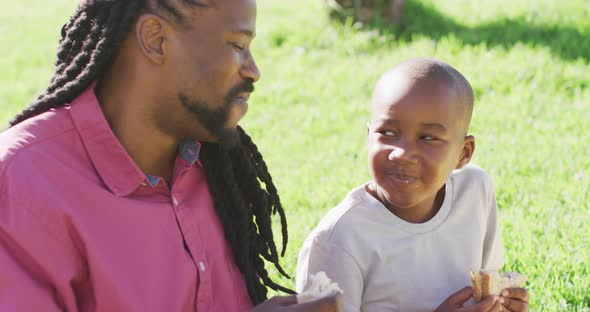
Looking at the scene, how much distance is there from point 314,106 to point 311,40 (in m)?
1.45

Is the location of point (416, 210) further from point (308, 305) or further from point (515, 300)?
point (308, 305)

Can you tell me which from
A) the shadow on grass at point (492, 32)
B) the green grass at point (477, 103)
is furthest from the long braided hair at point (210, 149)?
the shadow on grass at point (492, 32)

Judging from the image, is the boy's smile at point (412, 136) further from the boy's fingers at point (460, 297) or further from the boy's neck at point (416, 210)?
the boy's fingers at point (460, 297)

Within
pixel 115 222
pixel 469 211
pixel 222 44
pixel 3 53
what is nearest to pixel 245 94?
pixel 222 44

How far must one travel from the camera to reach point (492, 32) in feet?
23.9

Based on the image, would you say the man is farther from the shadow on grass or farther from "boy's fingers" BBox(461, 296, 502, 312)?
the shadow on grass

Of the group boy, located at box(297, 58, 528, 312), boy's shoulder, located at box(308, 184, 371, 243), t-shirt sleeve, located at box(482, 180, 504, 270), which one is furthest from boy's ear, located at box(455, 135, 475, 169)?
boy's shoulder, located at box(308, 184, 371, 243)

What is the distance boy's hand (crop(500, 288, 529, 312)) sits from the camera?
3010 millimetres

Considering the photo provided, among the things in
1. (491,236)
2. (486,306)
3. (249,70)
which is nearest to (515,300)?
(486,306)

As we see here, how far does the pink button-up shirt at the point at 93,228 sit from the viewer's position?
2250 mm

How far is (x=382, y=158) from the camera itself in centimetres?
292

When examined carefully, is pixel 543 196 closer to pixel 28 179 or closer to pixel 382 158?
pixel 382 158

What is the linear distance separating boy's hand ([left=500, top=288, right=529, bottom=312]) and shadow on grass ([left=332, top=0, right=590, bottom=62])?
155 inches

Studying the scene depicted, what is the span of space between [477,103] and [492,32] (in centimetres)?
152
